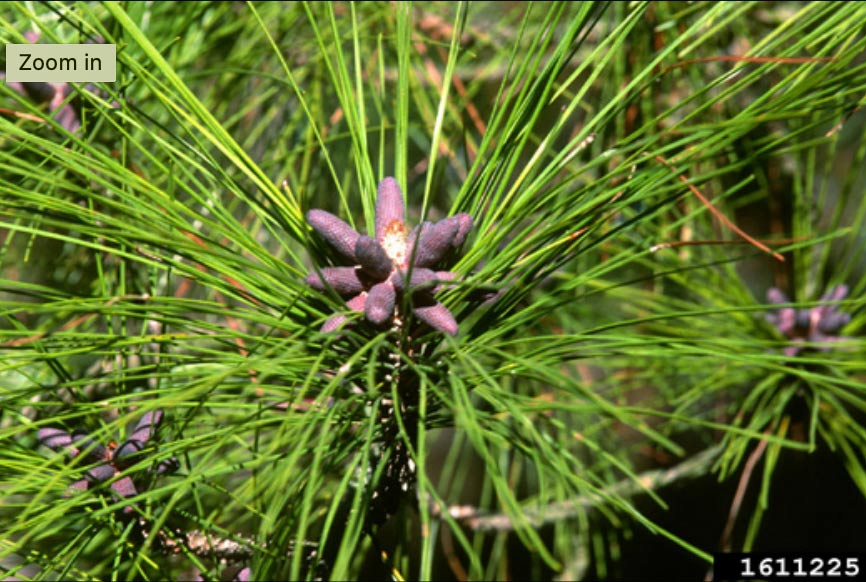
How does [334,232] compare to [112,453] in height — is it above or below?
above

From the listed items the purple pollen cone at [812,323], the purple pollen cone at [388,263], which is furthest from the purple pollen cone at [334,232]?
the purple pollen cone at [812,323]

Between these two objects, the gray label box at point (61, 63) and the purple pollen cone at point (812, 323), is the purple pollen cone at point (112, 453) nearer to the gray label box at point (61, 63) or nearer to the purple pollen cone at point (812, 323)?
the gray label box at point (61, 63)

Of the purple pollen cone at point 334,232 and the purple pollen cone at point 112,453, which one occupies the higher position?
the purple pollen cone at point 334,232

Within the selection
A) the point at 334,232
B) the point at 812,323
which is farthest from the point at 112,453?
the point at 812,323

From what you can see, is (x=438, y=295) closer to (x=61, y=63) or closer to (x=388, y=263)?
(x=388, y=263)

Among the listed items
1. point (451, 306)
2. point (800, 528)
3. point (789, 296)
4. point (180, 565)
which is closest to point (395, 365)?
point (451, 306)

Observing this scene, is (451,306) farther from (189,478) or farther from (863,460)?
(863,460)
